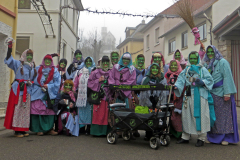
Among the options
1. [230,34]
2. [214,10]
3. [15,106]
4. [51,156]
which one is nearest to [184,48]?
[214,10]

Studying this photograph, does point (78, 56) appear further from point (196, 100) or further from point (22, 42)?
point (22, 42)

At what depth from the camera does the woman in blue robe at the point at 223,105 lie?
5.07m

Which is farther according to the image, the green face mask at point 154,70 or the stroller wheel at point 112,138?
the green face mask at point 154,70

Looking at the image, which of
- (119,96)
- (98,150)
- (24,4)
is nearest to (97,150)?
(98,150)

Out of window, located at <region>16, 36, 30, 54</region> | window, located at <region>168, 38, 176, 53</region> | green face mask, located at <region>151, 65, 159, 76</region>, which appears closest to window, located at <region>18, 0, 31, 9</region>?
window, located at <region>16, 36, 30, 54</region>

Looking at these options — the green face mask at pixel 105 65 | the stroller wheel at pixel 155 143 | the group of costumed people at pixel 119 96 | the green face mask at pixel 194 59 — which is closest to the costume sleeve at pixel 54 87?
the group of costumed people at pixel 119 96

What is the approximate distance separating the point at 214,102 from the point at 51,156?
338 centimetres

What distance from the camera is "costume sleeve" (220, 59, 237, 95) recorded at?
5.05 metres

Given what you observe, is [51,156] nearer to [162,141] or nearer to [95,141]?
[95,141]

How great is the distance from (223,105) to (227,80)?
0.52 metres

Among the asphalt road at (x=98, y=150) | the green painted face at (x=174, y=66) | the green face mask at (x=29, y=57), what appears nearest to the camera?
the asphalt road at (x=98, y=150)

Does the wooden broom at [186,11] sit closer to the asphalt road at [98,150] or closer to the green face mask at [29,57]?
the asphalt road at [98,150]

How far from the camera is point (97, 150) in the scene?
4441mm

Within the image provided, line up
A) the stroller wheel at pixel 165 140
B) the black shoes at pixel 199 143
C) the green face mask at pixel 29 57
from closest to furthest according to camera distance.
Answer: the stroller wheel at pixel 165 140 → the black shoes at pixel 199 143 → the green face mask at pixel 29 57
